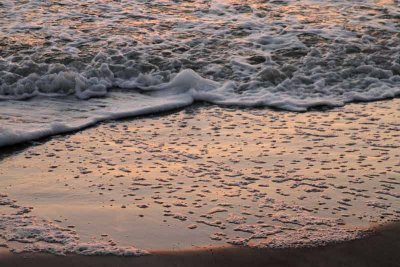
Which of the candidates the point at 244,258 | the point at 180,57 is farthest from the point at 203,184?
the point at 180,57

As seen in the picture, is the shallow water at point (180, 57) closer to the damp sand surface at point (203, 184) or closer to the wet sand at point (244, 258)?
the damp sand surface at point (203, 184)

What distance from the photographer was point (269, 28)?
29.9 ft

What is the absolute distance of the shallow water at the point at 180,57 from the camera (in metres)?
6.69

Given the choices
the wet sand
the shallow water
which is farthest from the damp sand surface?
the shallow water

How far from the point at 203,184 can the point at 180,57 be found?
3455 mm

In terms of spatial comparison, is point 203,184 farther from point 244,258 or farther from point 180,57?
point 180,57

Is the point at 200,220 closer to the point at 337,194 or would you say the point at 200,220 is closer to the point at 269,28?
the point at 337,194

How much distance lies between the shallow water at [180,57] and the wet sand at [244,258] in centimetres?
199

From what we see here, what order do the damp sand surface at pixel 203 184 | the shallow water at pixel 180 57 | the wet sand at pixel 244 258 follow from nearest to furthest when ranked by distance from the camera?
the wet sand at pixel 244 258
the damp sand surface at pixel 203 184
the shallow water at pixel 180 57

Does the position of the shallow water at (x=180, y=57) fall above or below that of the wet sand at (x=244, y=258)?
below

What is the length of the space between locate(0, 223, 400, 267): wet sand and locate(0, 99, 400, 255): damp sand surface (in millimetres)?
63

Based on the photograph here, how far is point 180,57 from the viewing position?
26.1 feet

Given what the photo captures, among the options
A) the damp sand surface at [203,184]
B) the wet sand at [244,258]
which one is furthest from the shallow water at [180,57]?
the wet sand at [244,258]

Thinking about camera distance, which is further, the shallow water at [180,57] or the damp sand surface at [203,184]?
the shallow water at [180,57]
